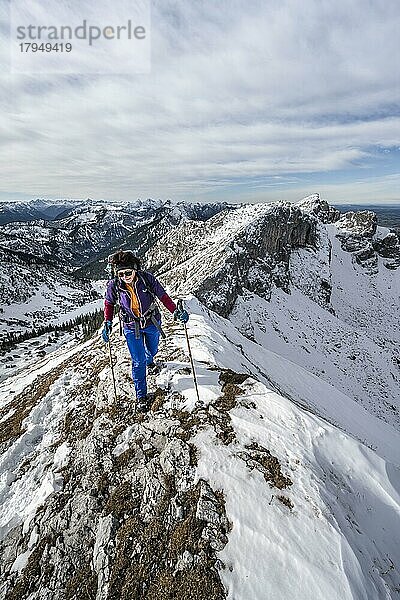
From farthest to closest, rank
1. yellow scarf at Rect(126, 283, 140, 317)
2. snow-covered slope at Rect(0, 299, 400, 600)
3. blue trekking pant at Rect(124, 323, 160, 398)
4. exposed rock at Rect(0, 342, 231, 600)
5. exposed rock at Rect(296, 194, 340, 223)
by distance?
1. exposed rock at Rect(296, 194, 340, 223)
2. blue trekking pant at Rect(124, 323, 160, 398)
3. yellow scarf at Rect(126, 283, 140, 317)
4. exposed rock at Rect(0, 342, 231, 600)
5. snow-covered slope at Rect(0, 299, 400, 600)

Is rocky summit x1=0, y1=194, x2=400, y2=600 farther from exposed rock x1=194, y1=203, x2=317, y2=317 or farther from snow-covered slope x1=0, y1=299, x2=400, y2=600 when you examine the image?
exposed rock x1=194, y1=203, x2=317, y2=317

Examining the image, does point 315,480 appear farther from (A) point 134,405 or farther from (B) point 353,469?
(A) point 134,405

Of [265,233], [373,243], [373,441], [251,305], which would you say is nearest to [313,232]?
[265,233]

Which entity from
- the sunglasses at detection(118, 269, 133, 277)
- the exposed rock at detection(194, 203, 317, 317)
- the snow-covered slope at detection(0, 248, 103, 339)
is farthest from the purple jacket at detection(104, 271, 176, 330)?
the snow-covered slope at detection(0, 248, 103, 339)

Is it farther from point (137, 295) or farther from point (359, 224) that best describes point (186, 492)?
point (359, 224)

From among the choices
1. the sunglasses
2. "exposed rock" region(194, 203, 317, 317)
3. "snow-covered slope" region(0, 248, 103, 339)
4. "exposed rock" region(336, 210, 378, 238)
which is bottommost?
"snow-covered slope" region(0, 248, 103, 339)

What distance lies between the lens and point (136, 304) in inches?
332

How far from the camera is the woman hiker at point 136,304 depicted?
827cm

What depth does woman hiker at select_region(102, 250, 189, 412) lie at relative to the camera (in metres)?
8.27

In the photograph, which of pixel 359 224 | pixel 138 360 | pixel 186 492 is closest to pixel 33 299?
pixel 359 224

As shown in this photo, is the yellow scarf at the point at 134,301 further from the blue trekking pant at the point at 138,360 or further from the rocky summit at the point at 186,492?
the rocky summit at the point at 186,492

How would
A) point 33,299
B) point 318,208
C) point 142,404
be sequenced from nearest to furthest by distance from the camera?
point 142,404
point 318,208
point 33,299

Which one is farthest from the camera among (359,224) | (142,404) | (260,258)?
(359,224)

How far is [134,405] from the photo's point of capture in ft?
28.1
